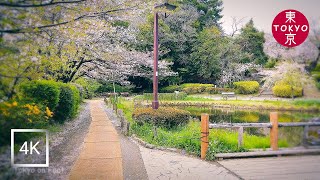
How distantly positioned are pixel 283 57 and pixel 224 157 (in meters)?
3.01

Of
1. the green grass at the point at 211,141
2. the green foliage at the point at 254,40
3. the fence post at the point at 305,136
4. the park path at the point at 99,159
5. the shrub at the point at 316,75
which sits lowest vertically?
the park path at the point at 99,159

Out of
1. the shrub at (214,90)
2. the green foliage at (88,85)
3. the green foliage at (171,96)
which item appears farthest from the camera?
the green foliage at (88,85)

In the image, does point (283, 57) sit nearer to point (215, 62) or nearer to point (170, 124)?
point (215, 62)

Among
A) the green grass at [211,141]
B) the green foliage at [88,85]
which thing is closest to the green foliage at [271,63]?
the green grass at [211,141]

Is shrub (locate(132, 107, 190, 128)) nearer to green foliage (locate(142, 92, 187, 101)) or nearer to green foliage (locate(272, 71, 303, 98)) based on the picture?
green foliage (locate(142, 92, 187, 101))

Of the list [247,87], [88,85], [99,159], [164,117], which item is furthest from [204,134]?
[88,85]

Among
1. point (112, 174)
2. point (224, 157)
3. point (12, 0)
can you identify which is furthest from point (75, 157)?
point (12, 0)

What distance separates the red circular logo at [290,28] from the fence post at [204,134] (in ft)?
8.63

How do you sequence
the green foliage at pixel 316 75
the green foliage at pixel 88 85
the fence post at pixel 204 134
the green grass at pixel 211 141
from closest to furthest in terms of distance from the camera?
1. the green foliage at pixel 316 75
2. the fence post at pixel 204 134
3. the green grass at pixel 211 141
4. the green foliage at pixel 88 85

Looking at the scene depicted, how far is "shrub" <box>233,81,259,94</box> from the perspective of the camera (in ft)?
5.54

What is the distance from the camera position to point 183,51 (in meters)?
2.92

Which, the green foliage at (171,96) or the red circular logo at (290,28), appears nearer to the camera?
the red circular logo at (290,28)

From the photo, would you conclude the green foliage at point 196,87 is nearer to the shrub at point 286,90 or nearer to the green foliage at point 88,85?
the shrub at point 286,90

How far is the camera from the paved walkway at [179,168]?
11.1 ft
